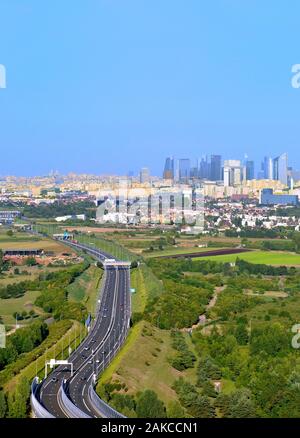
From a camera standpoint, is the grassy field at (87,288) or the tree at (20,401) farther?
the grassy field at (87,288)

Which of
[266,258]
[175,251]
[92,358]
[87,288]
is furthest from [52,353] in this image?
[175,251]

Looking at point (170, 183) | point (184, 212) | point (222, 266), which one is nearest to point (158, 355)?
point (222, 266)

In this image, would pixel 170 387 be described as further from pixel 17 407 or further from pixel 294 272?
pixel 294 272

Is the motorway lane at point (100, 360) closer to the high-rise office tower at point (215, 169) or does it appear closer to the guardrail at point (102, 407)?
the guardrail at point (102, 407)

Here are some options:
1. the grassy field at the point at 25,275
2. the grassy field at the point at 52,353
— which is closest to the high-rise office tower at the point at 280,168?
the grassy field at the point at 25,275

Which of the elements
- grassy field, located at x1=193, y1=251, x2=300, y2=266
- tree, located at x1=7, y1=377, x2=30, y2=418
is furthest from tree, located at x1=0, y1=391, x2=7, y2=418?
grassy field, located at x1=193, y1=251, x2=300, y2=266

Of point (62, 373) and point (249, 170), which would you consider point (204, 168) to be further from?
point (62, 373)

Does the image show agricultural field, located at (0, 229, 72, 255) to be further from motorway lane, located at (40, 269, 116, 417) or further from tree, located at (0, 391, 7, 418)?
tree, located at (0, 391, 7, 418)
